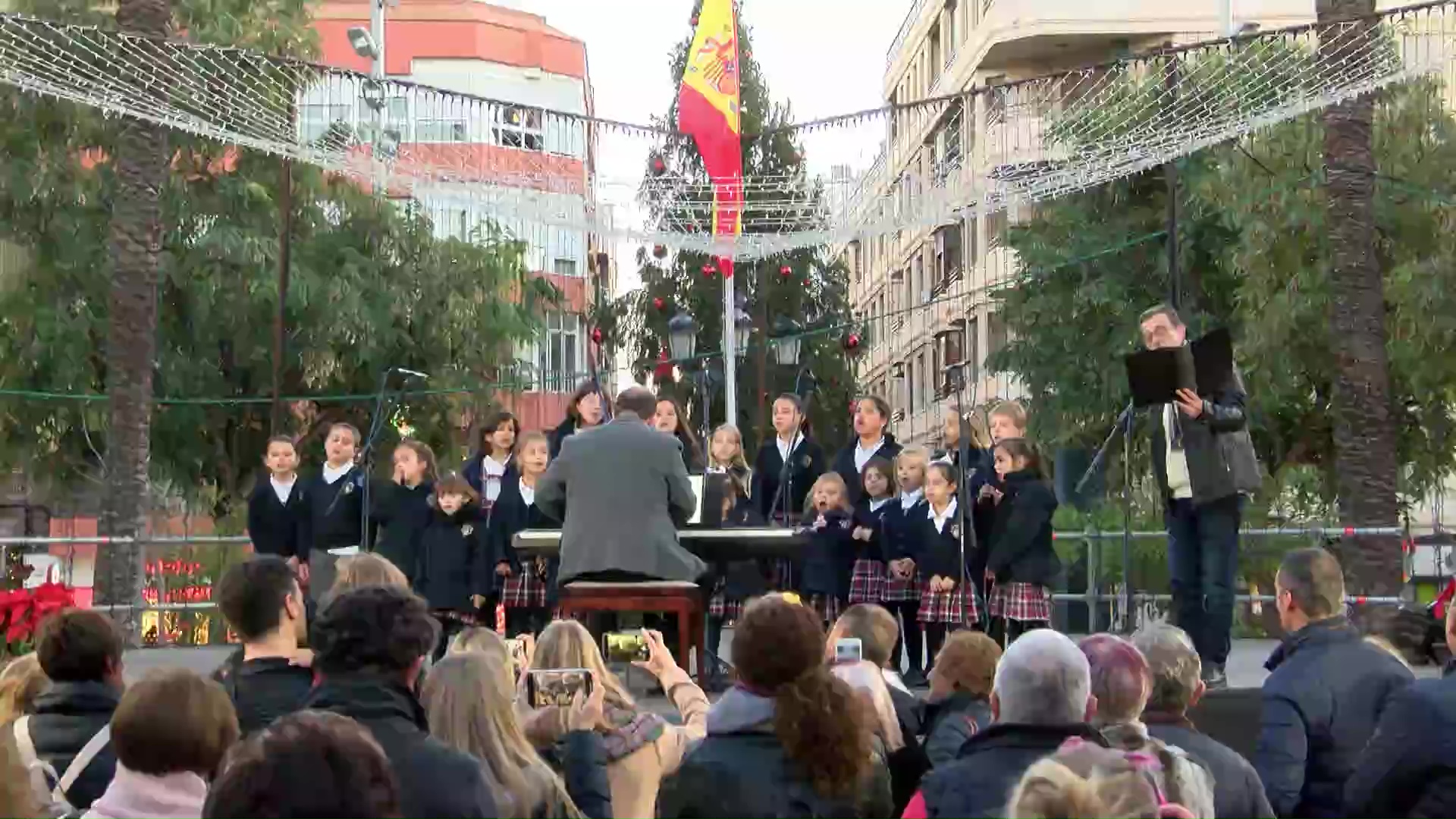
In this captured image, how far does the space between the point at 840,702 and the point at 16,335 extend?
23.1 metres

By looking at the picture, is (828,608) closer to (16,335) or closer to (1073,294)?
(16,335)

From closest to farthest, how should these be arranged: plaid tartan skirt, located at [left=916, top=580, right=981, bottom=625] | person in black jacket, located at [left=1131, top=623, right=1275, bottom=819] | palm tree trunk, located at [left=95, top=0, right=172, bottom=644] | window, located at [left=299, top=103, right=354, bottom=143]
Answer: person in black jacket, located at [left=1131, top=623, right=1275, bottom=819], plaid tartan skirt, located at [left=916, top=580, right=981, bottom=625], window, located at [left=299, top=103, right=354, bottom=143], palm tree trunk, located at [left=95, top=0, right=172, bottom=644]

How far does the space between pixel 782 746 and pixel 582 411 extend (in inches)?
292

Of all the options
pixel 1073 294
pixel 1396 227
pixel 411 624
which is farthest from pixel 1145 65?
pixel 1073 294

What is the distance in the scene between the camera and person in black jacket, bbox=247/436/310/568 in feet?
40.0

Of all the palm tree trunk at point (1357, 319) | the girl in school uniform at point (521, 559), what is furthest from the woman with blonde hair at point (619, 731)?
the palm tree trunk at point (1357, 319)

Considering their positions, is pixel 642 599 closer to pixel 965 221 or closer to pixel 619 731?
pixel 619 731

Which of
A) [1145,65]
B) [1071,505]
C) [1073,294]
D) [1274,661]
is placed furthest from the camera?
[1073,294]

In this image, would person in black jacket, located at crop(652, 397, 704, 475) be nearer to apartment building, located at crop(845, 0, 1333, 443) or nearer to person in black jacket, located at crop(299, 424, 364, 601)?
person in black jacket, located at crop(299, 424, 364, 601)

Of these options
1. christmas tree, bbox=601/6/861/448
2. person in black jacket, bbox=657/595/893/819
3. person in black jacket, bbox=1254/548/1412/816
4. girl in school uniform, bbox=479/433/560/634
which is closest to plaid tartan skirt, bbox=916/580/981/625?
girl in school uniform, bbox=479/433/560/634

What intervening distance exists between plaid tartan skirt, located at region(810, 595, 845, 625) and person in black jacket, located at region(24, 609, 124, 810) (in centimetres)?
643

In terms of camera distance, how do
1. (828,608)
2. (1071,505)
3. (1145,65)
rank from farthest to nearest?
(1071,505)
(1145,65)
(828,608)

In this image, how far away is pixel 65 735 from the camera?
5.73 metres

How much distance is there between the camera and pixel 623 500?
9.80m
